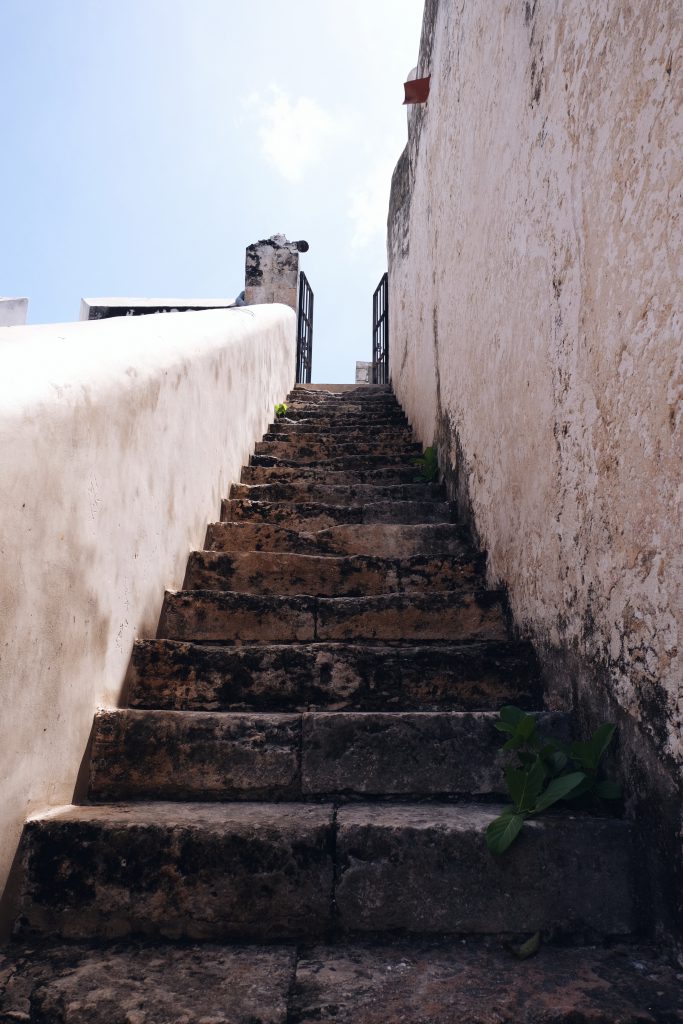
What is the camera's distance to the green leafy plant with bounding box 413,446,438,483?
3.97 m

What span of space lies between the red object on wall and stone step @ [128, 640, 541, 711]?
408 centimetres

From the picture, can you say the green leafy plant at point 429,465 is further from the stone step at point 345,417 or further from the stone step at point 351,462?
the stone step at point 345,417

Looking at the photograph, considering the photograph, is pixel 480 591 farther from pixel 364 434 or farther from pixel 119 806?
pixel 364 434

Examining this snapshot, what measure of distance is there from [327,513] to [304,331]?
5.83m

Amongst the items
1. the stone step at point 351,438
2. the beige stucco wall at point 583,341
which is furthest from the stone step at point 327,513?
the stone step at point 351,438

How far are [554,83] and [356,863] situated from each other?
2.05 metres

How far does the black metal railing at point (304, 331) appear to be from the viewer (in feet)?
28.1

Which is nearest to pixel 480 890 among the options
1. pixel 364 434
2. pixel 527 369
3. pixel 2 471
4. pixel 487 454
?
pixel 2 471

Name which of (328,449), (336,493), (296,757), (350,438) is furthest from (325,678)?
(350,438)

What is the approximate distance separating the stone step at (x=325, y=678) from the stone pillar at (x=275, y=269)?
666 cm

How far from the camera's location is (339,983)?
132 centimetres

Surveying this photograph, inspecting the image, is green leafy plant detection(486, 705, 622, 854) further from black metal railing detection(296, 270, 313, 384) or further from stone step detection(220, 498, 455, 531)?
black metal railing detection(296, 270, 313, 384)

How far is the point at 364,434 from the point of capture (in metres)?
5.04

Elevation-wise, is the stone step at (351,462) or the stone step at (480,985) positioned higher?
the stone step at (351,462)
